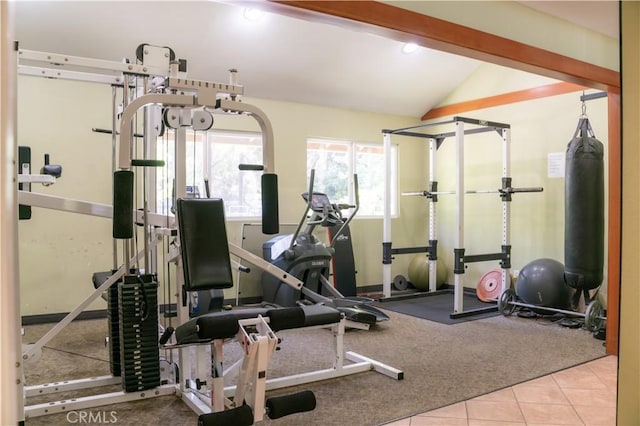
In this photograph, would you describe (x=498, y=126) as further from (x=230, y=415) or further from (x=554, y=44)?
(x=230, y=415)

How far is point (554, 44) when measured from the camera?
329 centimetres

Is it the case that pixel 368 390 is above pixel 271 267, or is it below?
below

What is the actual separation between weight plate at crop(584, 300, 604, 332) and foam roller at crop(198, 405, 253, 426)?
3271 millimetres

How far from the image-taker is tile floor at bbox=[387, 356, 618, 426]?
249 centimetres

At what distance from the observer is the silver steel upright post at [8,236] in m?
0.85

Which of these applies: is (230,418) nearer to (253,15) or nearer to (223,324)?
(223,324)

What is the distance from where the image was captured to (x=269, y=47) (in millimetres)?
4766

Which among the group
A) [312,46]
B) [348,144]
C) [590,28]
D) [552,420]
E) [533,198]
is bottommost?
[552,420]

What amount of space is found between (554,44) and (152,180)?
279cm

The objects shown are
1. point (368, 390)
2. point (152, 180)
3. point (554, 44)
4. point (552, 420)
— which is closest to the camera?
point (552, 420)

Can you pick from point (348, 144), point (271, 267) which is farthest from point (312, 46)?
point (271, 267)

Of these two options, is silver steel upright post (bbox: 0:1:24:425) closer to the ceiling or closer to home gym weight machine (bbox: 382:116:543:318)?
the ceiling

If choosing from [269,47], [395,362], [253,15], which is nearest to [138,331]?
[395,362]

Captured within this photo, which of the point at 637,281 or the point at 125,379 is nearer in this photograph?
the point at 637,281
